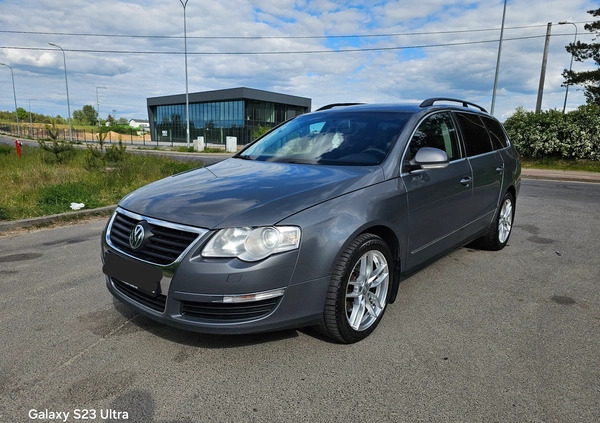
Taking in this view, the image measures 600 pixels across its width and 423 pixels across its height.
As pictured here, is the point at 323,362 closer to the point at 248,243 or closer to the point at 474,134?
the point at 248,243

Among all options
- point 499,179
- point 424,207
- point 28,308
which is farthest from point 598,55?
point 28,308

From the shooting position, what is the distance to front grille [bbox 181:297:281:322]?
8.04ft

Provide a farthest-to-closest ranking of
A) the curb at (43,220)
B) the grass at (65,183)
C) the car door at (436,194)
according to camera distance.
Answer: the grass at (65,183)
the curb at (43,220)
the car door at (436,194)

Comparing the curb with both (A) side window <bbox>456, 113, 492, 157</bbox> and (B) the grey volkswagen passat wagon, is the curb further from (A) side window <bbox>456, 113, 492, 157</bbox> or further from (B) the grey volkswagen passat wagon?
(A) side window <bbox>456, 113, 492, 157</bbox>

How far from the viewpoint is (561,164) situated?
62.1 ft

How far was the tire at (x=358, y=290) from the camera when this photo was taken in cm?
265

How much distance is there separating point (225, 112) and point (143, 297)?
53.5 metres

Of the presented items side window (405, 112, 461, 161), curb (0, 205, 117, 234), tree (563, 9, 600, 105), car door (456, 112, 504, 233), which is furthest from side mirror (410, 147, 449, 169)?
tree (563, 9, 600, 105)

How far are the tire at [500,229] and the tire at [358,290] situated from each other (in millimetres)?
2513

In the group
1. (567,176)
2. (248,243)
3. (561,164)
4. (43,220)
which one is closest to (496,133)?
(248,243)

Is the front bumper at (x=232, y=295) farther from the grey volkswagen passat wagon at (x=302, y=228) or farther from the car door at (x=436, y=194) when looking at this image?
the car door at (x=436, y=194)

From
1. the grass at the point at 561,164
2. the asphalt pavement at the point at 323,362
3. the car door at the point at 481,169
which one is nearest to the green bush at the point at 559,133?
the grass at the point at 561,164

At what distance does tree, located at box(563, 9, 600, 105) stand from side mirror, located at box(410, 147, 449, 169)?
36.6m

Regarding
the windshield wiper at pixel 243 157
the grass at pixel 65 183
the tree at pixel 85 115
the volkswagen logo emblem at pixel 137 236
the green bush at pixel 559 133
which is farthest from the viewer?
the tree at pixel 85 115
